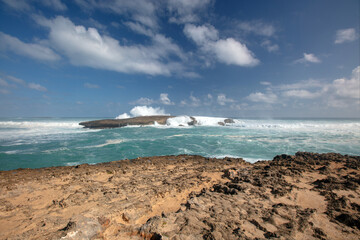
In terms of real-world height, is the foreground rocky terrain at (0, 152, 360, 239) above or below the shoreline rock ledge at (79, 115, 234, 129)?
below

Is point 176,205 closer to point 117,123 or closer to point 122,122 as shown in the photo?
point 117,123

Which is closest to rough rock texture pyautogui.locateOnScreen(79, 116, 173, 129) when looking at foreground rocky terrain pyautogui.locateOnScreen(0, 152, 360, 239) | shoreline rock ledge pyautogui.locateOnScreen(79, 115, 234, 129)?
shoreline rock ledge pyautogui.locateOnScreen(79, 115, 234, 129)

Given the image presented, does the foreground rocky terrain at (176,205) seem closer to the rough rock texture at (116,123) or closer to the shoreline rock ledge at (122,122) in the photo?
the rough rock texture at (116,123)

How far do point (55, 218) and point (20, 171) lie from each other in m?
5.02

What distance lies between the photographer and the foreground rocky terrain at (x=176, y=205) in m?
2.62

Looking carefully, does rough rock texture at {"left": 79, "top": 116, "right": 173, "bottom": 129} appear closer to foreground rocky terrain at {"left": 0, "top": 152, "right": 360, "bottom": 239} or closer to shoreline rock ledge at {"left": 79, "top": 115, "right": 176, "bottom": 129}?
shoreline rock ledge at {"left": 79, "top": 115, "right": 176, "bottom": 129}

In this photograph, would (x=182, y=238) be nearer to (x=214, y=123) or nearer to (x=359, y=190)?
(x=359, y=190)

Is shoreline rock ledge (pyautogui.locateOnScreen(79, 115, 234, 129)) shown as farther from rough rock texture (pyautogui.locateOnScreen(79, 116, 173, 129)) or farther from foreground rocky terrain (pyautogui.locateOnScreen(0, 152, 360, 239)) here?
foreground rocky terrain (pyautogui.locateOnScreen(0, 152, 360, 239))

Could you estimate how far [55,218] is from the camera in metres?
3.01

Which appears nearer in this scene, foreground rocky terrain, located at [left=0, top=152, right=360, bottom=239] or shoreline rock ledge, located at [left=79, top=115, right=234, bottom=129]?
foreground rocky terrain, located at [left=0, top=152, right=360, bottom=239]

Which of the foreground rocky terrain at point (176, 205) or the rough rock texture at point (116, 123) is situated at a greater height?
Result: the rough rock texture at point (116, 123)

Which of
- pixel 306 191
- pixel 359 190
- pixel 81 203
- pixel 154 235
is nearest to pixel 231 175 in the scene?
pixel 306 191

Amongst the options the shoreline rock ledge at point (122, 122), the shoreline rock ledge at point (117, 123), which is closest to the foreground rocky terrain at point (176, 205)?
the shoreline rock ledge at point (117, 123)

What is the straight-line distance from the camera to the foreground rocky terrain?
262 cm
